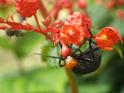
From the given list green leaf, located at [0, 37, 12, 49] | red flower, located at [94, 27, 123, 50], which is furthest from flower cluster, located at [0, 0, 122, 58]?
green leaf, located at [0, 37, 12, 49]

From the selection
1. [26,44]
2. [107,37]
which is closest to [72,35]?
[107,37]

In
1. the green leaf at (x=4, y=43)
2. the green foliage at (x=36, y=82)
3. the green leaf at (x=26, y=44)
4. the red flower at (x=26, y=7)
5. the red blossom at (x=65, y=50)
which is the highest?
the red flower at (x=26, y=7)

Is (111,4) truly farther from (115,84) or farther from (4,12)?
(4,12)

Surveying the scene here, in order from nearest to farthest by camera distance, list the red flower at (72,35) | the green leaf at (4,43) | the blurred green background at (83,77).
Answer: the red flower at (72,35)
the blurred green background at (83,77)
the green leaf at (4,43)

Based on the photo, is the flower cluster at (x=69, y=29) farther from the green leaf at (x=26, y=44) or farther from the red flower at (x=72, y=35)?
the green leaf at (x=26, y=44)

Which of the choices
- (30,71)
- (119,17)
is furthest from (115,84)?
(30,71)

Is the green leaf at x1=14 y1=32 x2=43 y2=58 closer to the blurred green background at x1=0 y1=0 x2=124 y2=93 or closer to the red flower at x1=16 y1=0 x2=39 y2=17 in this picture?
the blurred green background at x1=0 y1=0 x2=124 y2=93

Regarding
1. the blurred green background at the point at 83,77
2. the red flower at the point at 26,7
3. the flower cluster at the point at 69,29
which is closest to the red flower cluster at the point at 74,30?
the flower cluster at the point at 69,29
